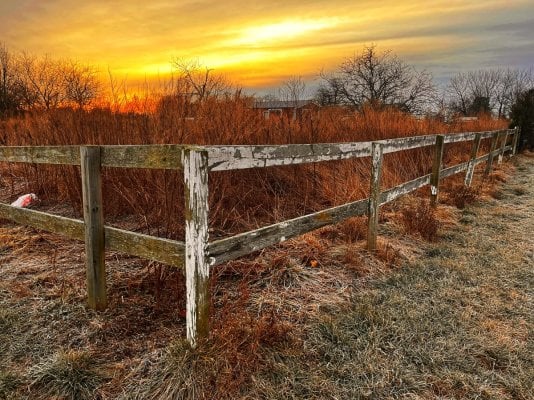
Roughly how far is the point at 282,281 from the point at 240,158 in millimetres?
1578

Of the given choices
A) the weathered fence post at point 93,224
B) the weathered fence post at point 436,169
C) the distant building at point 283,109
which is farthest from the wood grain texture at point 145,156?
the weathered fence post at point 436,169

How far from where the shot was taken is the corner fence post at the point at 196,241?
87.4 inches

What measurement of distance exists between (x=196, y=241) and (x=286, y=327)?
105 centimetres

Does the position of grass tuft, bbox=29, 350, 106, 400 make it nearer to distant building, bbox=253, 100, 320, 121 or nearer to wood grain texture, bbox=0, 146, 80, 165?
wood grain texture, bbox=0, 146, 80, 165

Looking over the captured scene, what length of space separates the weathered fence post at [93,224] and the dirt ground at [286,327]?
0.17m

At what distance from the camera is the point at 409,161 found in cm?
930

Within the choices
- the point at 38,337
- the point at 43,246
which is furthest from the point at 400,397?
the point at 43,246

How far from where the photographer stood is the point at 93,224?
295cm

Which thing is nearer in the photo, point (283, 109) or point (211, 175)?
point (211, 175)

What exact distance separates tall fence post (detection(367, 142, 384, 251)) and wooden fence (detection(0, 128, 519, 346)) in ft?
0.46

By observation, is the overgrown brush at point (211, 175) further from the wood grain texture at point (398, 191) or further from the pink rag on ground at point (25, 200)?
the wood grain texture at point (398, 191)

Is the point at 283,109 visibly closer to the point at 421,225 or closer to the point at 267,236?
the point at 421,225

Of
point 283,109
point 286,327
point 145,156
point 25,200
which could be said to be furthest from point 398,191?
point 25,200

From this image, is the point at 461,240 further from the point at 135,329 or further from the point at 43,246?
A: the point at 43,246
